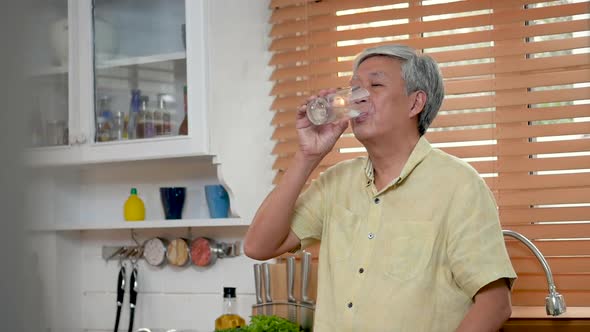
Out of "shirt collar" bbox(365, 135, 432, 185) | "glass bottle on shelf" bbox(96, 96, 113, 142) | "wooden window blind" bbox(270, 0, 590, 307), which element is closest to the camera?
"shirt collar" bbox(365, 135, 432, 185)

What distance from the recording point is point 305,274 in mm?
2439

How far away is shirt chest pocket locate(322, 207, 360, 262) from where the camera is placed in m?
1.65

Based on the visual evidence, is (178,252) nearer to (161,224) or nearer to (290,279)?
(161,224)

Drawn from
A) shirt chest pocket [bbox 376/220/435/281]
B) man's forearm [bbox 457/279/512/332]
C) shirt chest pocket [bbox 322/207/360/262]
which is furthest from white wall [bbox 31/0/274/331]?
man's forearm [bbox 457/279/512/332]

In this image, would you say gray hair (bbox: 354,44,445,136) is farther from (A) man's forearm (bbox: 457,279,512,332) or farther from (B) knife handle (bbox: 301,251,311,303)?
(B) knife handle (bbox: 301,251,311,303)

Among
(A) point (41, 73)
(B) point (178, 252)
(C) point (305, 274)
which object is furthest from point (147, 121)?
(A) point (41, 73)

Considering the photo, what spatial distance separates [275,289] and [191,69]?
79cm

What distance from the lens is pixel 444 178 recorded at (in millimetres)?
1610

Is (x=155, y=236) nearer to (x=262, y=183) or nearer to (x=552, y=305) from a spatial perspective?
(x=262, y=183)

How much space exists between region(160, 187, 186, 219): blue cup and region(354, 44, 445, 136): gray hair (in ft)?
4.28

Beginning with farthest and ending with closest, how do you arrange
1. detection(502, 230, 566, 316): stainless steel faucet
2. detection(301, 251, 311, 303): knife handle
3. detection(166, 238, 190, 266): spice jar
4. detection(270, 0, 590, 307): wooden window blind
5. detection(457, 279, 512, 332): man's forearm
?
detection(166, 238, 190, 266): spice jar → detection(301, 251, 311, 303): knife handle → detection(270, 0, 590, 307): wooden window blind → detection(502, 230, 566, 316): stainless steel faucet → detection(457, 279, 512, 332): man's forearm

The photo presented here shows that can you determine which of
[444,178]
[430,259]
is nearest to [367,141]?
[444,178]

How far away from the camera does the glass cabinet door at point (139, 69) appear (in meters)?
2.63

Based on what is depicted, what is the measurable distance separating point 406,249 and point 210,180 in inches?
56.1
